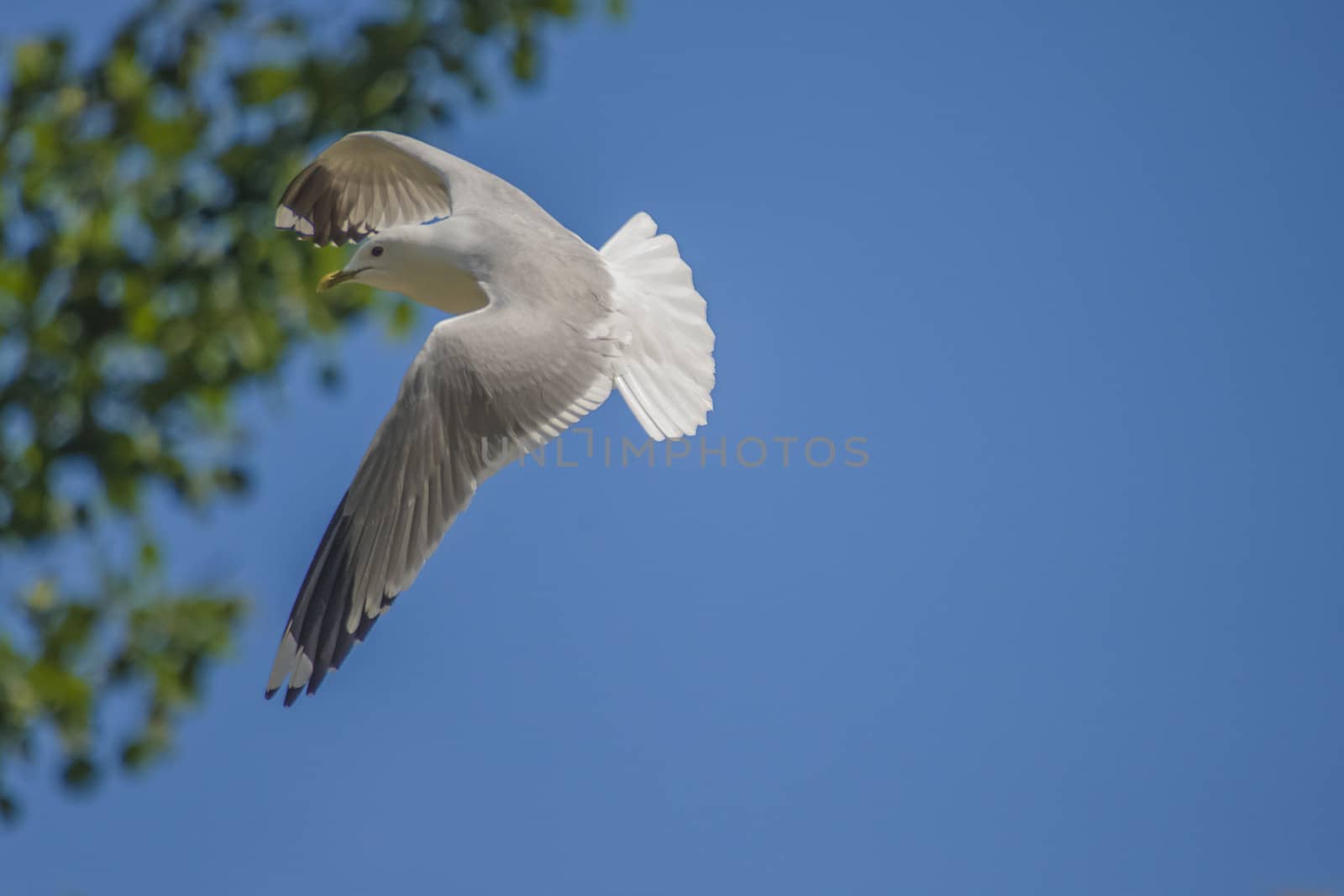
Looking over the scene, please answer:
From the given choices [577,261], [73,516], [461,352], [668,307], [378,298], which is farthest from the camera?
[668,307]

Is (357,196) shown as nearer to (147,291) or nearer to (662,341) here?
(662,341)

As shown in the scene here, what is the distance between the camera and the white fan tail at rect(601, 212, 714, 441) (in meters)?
2.97

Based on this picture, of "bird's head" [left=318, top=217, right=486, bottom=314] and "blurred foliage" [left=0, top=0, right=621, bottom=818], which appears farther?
"bird's head" [left=318, top=217, right=486, bottom=314]

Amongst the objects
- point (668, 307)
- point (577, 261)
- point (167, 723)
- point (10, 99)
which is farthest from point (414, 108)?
point (668, 307)

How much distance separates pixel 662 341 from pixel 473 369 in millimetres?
669

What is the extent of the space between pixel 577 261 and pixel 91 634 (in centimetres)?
143

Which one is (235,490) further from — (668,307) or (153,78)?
(668,307)

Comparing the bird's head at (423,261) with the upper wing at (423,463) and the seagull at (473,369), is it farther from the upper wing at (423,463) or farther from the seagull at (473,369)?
the upper wing at (423,463)

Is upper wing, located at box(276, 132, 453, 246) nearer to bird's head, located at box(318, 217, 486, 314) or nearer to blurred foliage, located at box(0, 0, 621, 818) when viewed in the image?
bird's head, located at box(318, 217, 486, 314)

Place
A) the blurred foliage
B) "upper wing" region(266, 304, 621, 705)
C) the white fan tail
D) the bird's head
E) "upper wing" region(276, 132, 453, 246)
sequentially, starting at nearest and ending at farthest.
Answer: the blurred foliage, "upper wing" region(266, 304, 621, 705), the bird's head, the white fan tail, "upper wing" region(276, 132, 453, 246)

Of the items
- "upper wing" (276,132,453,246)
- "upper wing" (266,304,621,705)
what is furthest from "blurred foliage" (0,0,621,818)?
"upper wing" (276,132,453,246)

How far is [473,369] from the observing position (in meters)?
2.50

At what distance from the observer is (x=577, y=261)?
291 centimetres

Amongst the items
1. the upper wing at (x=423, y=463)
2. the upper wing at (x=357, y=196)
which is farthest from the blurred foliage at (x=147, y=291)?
the upper wing at (x=357, y=196)
